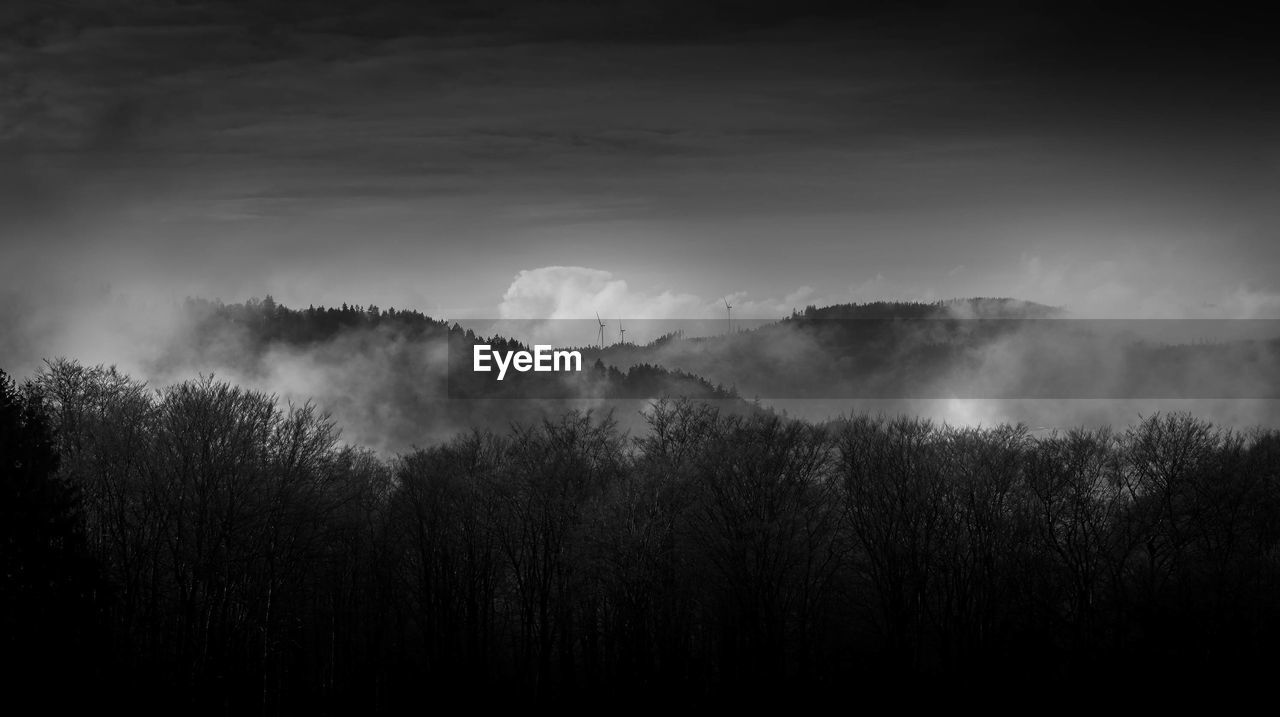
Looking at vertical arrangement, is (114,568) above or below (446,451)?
below

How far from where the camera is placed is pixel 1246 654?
66.6 metres

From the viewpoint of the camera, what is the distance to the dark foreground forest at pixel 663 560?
63312 millimetres

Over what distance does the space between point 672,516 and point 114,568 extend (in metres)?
32.0

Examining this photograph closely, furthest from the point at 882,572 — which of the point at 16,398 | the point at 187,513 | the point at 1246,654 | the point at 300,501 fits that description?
the point at 16,398

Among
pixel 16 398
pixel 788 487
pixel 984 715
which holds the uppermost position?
pixel 16 398

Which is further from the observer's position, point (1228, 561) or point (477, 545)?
point (477, 545)

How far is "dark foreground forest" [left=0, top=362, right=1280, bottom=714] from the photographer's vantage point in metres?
63.3

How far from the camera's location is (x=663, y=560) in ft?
228

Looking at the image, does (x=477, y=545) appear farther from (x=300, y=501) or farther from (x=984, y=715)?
(x=984, y=715)

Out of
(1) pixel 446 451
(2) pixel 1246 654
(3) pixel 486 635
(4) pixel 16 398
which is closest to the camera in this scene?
(4) pixel 16 398

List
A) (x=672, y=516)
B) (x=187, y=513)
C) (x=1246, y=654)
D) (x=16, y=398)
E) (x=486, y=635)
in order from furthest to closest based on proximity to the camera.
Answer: (x=486, y=635)
(x=672, y=516)
(x=1246, y=654)
(x=187, y=513)
(x=16, y=398)

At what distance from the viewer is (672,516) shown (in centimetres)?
7106

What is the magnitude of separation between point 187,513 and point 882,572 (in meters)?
41.0

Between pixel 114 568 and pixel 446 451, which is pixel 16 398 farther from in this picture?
pixel 446 451
